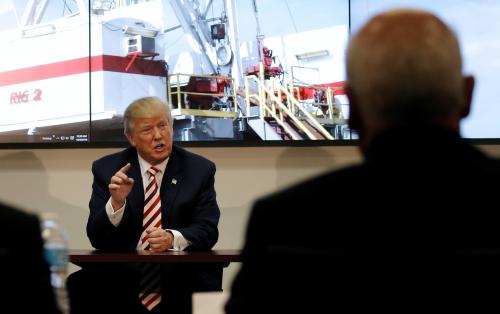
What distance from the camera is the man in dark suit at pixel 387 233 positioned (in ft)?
3.66

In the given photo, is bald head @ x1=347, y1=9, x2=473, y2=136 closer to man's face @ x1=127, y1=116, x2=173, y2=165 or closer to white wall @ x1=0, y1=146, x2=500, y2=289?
man's face @ x1=127, y1=116, x2=173, y2=165

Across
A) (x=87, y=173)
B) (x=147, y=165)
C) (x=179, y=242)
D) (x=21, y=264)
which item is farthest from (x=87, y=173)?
(x=21, y=264)

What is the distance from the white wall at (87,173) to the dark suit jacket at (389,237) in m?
3.83

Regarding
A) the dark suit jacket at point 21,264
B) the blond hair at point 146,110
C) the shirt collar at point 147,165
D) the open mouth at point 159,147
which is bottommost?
the dark suit jacket at point 21,264

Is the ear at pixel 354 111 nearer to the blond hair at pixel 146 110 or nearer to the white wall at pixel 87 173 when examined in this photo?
the blond hair at pixel 146 110

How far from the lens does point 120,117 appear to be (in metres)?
4.79

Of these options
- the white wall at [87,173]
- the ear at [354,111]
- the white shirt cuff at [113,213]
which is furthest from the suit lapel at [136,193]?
the ear at [354,111]

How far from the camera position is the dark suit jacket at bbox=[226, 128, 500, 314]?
1116 millimetres

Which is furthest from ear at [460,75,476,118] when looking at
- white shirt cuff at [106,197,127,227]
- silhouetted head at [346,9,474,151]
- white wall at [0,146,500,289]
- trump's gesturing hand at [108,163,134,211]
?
→ white wall at [0,146,500,289]

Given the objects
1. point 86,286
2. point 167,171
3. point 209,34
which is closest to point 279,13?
point 209,34

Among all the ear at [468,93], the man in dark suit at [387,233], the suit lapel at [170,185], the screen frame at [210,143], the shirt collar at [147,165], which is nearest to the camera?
the man in dark suit at [387,233]

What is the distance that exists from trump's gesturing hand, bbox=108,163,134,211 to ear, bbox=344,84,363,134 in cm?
216

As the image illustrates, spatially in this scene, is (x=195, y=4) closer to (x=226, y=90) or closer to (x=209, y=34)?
(x=209, y=34)

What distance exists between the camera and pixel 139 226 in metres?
3.56
